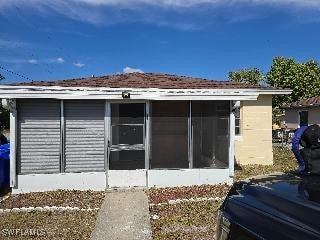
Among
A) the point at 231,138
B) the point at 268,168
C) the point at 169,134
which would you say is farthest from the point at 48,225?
the point at 268,168

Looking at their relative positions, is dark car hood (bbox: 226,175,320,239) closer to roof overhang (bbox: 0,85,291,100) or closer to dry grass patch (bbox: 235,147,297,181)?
roof overhang (bbox: 0,85,291,100)

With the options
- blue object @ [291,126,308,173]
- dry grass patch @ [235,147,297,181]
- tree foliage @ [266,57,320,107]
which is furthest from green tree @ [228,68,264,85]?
blue object @ [291,126,308,173]

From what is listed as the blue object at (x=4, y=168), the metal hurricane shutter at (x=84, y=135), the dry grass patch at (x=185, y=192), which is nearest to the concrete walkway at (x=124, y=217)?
the dry grass patch at (x=185, y=192)

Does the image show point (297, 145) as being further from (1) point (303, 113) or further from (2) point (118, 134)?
(1) point (303, 113)

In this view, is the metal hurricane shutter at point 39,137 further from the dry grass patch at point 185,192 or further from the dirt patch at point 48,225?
the dry grass patch at point 185,192

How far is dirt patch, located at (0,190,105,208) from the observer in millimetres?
10172

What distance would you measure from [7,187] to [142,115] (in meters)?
4.46

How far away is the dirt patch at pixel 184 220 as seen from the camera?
767 cm

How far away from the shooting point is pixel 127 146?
461 inches

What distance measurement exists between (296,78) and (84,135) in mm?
33479

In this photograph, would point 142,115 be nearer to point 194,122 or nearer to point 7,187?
point 194,122

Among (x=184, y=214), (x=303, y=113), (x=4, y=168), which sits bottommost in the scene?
(x=184, y=214)

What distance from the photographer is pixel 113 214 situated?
912 cm

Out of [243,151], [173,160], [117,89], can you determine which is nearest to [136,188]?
[173,160]
